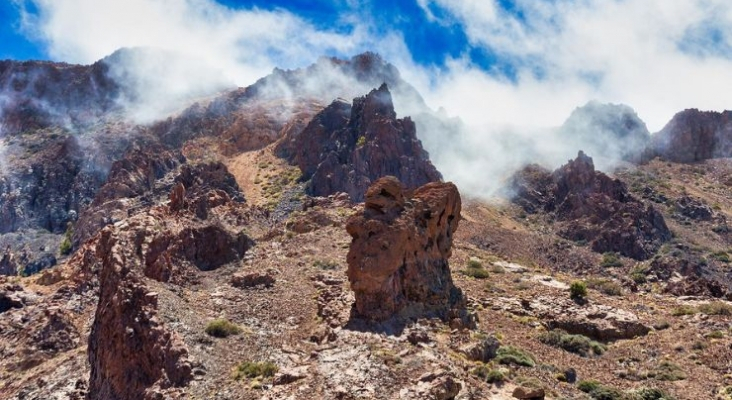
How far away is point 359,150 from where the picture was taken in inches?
3073

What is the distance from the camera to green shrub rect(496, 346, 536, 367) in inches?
1045

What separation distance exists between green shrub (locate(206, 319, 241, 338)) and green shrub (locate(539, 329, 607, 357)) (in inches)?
538

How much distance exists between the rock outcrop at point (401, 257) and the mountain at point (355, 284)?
0.29ft

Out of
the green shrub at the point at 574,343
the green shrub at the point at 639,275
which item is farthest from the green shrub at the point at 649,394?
the green shrub at the point at 639,275

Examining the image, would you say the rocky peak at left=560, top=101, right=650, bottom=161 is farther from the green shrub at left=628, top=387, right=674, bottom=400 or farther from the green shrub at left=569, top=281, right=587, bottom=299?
the green shrub at left=628, top=387, right=674, bottom=400

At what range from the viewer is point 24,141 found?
355ft

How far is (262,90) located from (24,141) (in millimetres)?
38715

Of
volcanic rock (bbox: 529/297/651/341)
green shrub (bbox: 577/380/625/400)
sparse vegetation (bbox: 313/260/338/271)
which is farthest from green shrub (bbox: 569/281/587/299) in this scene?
sparse vegetation (bbox: 313/260/338/271)

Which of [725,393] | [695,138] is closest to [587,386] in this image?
[725,393]

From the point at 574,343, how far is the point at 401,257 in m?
9.30

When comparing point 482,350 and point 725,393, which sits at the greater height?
point 482,350

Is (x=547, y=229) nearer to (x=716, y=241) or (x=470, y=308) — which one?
(x=716, y=241)

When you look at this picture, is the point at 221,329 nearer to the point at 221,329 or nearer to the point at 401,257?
the point at 221,329

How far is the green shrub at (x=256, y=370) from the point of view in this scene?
24406 millimetres
